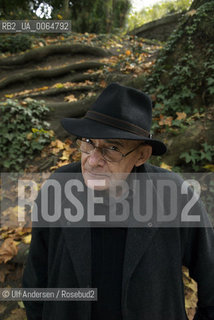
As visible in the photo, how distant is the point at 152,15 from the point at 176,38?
715 inches

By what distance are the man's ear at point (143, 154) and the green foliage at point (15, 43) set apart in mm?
8844

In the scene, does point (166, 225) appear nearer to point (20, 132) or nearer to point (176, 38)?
point (20, 132)

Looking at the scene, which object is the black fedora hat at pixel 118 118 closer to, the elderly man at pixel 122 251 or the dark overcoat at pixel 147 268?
the elderly man at pixel 122 251

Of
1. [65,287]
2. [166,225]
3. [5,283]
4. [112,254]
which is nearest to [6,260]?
[5,283]

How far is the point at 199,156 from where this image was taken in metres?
3.16

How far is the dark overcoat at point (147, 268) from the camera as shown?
1.30m

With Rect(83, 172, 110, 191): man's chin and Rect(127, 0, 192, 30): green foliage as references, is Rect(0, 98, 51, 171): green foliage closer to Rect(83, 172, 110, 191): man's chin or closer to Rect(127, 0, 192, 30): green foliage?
Rect(83, 172, 110, 191): man's chin

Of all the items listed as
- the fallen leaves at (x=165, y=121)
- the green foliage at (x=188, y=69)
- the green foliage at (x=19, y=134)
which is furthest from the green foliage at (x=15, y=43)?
the fallen leaves at (x=165, y=121)

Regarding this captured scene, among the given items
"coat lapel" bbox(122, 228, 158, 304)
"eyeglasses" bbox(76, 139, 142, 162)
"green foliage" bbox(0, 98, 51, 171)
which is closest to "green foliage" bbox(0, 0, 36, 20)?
"green foliage" bbox(0, 98, 51, 171)

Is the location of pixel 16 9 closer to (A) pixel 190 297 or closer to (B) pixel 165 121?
(B) pixel 165 121

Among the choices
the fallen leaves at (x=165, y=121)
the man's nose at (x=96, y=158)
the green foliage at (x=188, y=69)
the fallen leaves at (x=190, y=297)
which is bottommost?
the fallen leaves at (x=190, y=297)

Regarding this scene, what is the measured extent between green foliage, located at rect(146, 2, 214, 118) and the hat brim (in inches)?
114

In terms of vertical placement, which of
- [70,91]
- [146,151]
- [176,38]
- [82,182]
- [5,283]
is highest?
[176,38]

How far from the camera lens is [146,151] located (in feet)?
4.50
